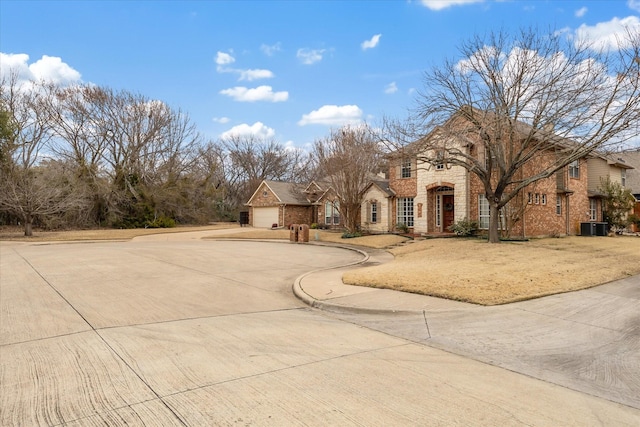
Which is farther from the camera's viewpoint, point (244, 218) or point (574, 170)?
point (244, 218)

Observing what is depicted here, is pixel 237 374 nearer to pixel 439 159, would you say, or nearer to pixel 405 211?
pixel 439 159

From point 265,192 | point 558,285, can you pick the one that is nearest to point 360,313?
point 558,285

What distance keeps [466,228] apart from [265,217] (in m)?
22.6

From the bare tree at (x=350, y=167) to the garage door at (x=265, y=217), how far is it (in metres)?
13.9

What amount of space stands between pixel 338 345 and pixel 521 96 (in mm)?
15634

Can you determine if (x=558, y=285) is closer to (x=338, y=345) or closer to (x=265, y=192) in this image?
(x=338, y=345)

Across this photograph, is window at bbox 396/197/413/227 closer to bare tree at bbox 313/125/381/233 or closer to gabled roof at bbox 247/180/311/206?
bare tree at bbox 313/125/381/233

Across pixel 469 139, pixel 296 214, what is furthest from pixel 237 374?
pixel 296 214

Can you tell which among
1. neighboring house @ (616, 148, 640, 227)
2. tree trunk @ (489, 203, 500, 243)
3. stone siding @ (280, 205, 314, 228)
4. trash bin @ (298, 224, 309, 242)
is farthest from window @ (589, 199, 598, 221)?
stone siding @ (280, 205, 314, 228)

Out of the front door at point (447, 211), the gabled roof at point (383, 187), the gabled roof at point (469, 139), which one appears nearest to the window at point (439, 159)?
the gabled roof at point (469, 139)

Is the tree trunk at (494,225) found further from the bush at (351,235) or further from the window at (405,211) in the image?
the bush at (351,235)

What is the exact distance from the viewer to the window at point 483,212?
75.2 ft

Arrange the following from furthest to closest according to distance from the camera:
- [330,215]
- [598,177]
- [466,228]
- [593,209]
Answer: [330,215]
[598,177]
[593,209]
[466,228]

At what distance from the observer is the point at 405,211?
26.8 m
